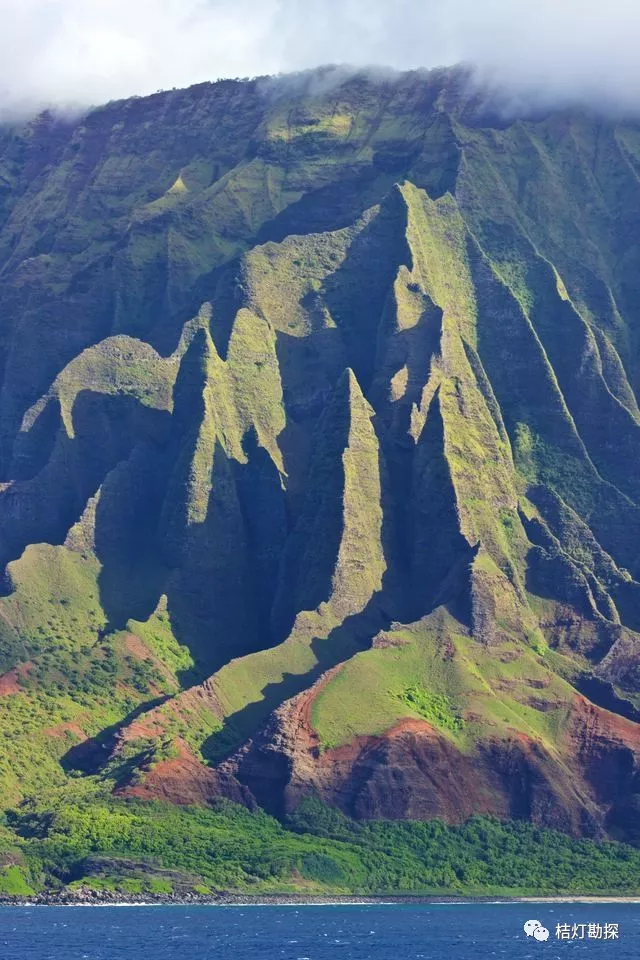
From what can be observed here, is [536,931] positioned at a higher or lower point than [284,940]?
higher

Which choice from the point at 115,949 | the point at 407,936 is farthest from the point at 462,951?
the point at 115,949

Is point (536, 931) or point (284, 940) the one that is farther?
point (536, 931)

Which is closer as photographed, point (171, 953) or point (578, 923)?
point (171, 953)

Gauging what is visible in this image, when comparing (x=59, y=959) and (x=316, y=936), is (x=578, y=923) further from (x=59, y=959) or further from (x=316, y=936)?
(x=59, y=959)

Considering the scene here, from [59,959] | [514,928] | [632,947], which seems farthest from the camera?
[514,928]

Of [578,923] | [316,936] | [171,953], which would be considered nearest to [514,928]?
[578,923]

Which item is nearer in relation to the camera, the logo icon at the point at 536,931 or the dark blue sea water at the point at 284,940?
the dark blue sea water at the point at 284,940

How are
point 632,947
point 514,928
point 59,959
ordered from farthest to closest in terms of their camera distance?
point 514,928, point 632,947, point 59,959

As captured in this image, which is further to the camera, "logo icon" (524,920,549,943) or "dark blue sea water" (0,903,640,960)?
"logo icon" (524,920,549,943)
